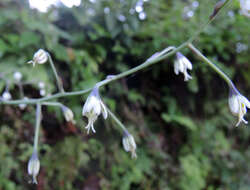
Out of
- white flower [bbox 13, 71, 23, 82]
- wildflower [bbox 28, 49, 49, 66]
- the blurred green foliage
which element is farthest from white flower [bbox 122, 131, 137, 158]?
white flower [bbox 13, 71, 23, 82]

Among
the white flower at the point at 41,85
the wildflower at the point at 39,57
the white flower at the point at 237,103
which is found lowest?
the white flower at the point at 237,103

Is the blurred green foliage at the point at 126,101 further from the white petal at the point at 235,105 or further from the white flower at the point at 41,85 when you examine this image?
the white petal at the point at 235,105

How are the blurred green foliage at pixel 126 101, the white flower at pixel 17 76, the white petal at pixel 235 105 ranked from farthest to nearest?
1. the blurred green foliage at pixel 126 101
2. the white flower at pixel 17 76
3. the white petal at pixel 235 105

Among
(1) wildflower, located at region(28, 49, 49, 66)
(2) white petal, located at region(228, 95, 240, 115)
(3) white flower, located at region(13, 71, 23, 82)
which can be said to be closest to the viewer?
(2) white petal, located at region(228, 95, 240, 115)

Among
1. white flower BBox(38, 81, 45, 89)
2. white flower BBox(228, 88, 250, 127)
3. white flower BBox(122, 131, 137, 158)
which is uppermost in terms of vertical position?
white flower BBox(38, 81, 45, 89)

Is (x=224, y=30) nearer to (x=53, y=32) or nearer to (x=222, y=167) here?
(x=222, y=167)

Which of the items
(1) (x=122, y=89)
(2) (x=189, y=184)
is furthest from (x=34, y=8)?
(2) (x=189, y=184)

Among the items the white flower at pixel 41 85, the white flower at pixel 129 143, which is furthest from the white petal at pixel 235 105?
the white flower at pixel 41 85

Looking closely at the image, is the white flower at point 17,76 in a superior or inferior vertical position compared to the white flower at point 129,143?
superior

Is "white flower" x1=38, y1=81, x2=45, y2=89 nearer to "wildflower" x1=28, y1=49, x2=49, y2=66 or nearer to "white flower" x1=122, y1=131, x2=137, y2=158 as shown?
"wildflower" x1=28, y1=49, x2=49, y2=66
